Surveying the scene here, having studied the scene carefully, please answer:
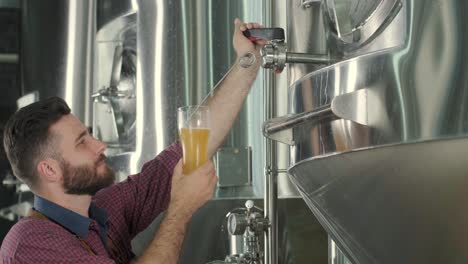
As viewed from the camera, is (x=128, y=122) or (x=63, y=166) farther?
(x=128, y=122)

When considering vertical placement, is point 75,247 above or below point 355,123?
below

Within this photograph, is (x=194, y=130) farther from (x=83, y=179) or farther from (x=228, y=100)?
(x=83, y=179)

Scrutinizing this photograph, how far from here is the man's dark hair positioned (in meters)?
1.55

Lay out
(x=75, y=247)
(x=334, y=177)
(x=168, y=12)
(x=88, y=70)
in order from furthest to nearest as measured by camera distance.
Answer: (x=88, y=70) < (x=168, y=12) < (x=75, y=247) < (x=334, y=177)

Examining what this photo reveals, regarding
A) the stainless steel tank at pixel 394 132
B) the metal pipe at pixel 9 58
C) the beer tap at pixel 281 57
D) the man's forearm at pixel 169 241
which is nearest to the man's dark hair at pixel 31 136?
the man's forearm at pixel 169 241

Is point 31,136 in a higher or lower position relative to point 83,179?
higher

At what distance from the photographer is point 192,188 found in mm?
1371

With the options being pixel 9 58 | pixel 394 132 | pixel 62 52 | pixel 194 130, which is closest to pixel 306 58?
pixel 394 132

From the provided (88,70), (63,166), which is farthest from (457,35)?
(88,70)

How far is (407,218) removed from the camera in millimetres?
624

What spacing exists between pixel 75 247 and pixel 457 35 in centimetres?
101

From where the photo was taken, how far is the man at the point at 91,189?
4.53ft

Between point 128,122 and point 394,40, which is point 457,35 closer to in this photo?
point 394,40

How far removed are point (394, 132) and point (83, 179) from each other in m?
1.10
